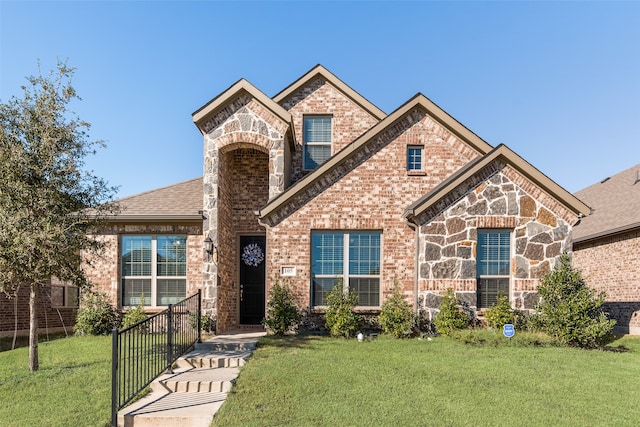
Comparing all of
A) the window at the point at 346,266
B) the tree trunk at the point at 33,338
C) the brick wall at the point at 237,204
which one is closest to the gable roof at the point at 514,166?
the window at the point at 346,266

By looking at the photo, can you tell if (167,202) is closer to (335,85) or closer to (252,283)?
(252,283)

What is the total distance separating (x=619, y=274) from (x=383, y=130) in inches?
369

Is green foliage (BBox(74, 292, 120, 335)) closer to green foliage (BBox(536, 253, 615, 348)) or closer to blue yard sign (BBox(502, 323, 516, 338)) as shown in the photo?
blue yard sign (BBox(502, 323, 516, 338))

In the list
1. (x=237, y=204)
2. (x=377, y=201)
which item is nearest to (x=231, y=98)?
(x=237, y=204)

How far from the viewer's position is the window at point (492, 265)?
976cm

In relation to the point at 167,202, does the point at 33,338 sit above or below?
below

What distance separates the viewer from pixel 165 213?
1107 cm

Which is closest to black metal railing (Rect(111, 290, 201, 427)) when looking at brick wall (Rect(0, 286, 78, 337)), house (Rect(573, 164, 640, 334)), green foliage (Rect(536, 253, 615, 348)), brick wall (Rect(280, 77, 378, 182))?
brick wall (Rect(0, 286, 78, 337))

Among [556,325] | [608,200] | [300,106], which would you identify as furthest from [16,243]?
[608,200]

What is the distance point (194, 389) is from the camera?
6117 millimetres

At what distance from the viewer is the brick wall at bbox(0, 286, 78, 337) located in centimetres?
1116

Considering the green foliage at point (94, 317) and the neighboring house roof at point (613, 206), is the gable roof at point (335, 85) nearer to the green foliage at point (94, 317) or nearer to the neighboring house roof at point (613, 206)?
the neighboring house roof at point (613, 206)

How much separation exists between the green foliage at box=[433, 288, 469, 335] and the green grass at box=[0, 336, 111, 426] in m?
7.04

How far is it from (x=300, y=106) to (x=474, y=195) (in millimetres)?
6714
